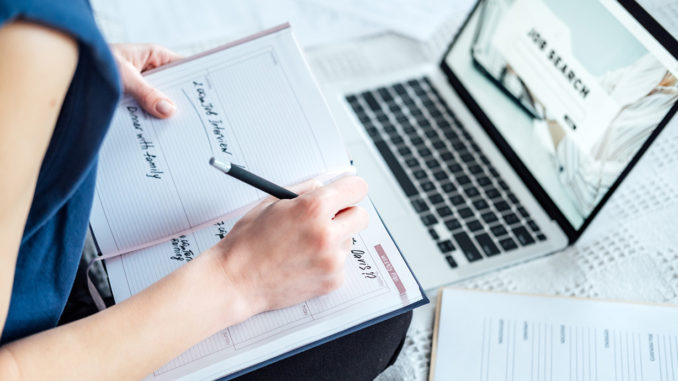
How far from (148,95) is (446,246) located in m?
0.36

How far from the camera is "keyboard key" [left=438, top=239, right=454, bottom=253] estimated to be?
2.22 ft

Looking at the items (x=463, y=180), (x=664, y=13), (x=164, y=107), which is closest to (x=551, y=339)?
(x=463, y=180)

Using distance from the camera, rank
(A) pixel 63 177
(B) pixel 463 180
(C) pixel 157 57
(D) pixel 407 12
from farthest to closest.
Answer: (D) pixel 407 12 → (B) pixel 463 180 → (C) pixel 157 57 → (A) pixel 63 177

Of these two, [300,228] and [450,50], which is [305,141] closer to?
[300,228]

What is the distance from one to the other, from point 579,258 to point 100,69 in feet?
1.82

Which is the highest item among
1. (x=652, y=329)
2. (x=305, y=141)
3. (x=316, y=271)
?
(x=305, y=141)

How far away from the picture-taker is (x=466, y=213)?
0.71 meters

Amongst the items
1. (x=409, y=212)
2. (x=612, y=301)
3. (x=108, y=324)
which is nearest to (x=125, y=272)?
(x=108, y=324)

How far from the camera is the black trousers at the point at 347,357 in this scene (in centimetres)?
52

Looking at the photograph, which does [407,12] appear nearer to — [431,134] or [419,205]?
[431,134]

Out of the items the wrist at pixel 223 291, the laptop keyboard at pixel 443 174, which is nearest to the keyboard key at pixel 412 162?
the laptop keyboard at pixel 443 174

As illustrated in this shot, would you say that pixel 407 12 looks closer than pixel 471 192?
No

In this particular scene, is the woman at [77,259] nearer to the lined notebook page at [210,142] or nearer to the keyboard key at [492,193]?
the lined notebook page at [210,142]

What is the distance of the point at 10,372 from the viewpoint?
406 mm
